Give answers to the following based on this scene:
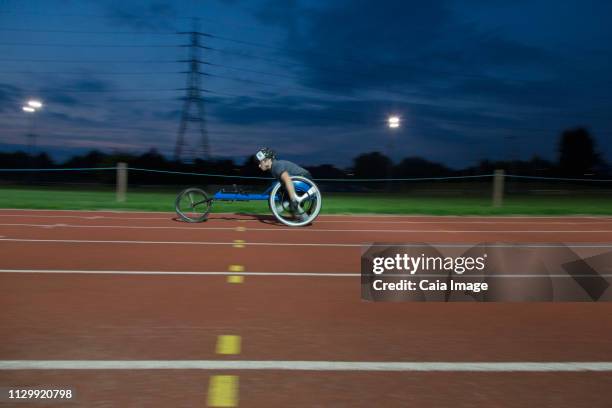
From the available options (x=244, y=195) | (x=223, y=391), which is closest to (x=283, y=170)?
(x=244, y=195)

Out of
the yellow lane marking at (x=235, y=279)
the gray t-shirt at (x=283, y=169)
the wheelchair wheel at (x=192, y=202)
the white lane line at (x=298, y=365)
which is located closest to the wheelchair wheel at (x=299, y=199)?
the gray t-shirt at (x=283, y=169)

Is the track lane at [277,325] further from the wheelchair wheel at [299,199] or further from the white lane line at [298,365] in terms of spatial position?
the wheelchair wheel at [299,199]

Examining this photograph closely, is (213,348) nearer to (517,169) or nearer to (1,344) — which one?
(1,344)

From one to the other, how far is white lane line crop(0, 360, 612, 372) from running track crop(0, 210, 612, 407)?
0.01 m

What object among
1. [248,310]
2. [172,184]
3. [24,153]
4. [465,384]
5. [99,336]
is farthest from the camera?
[24,153]

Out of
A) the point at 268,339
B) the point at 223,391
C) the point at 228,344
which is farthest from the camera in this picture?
the point at 268,339

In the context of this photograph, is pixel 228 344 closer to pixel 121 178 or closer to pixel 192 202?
pixel 192 202

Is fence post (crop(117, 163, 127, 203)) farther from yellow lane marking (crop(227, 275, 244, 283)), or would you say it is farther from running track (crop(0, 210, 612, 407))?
yellow lane marking (crop(227, 275, 244, 283))

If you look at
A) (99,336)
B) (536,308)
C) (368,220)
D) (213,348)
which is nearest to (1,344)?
(99,336)

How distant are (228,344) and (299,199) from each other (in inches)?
268

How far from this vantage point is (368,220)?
1305cm

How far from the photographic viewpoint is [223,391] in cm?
273

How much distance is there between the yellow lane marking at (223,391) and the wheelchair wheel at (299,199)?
24.2 feet

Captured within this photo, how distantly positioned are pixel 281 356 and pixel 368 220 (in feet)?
32.7
